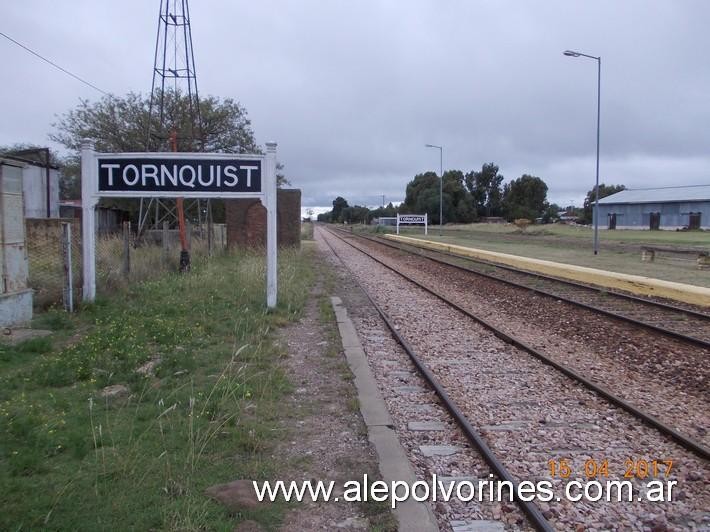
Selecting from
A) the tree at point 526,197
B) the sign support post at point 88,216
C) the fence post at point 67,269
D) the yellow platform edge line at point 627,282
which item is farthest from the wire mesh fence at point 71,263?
the tree at point 526,197

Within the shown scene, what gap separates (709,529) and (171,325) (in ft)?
22.7

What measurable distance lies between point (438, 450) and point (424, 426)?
0.55 metres

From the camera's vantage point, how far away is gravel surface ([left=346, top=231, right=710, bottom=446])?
19.2ft

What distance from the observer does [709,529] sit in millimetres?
3535

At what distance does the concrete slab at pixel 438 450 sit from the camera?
468cm

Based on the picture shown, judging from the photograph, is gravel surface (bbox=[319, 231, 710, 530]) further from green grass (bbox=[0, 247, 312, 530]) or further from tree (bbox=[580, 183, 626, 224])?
tree (bbox=[580, 183, 626, 224])

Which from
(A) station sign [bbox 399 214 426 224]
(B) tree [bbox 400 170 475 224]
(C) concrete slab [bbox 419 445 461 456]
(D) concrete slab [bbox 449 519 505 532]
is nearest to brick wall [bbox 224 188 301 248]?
(C) concrete slab [bbox 419 445 461 456]

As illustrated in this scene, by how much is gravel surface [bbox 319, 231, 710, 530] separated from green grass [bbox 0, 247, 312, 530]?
1438 millimetres

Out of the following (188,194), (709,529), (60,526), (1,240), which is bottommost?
(709,529)

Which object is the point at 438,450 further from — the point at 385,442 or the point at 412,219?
the point at 412,219

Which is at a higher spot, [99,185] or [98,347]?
[99,185]

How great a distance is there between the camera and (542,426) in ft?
17.1

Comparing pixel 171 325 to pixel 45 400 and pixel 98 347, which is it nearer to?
pixel 98 347

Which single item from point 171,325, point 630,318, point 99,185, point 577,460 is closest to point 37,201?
point 99,185
